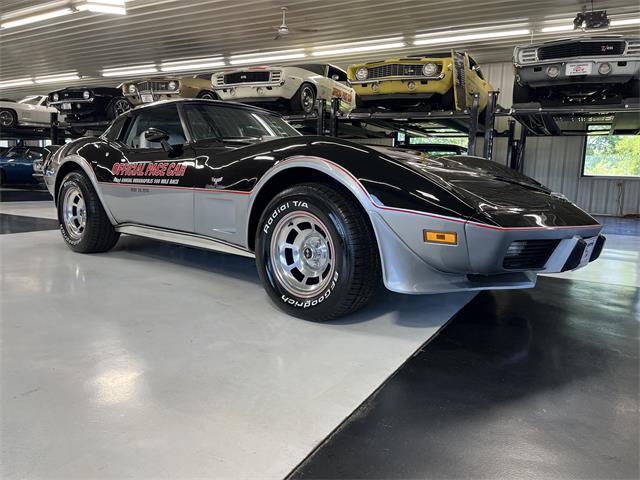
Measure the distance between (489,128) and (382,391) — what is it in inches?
213

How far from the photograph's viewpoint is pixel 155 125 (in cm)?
368

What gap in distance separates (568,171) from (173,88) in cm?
1068

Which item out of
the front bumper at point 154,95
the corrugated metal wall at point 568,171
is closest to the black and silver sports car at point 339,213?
the front bumper at point 154,95

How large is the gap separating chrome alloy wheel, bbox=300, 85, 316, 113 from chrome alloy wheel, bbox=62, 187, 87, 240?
3.93 meters

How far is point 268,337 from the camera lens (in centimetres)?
224

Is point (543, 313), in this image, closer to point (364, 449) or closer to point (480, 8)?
point (364, 449)

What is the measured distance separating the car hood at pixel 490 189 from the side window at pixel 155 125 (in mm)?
1666

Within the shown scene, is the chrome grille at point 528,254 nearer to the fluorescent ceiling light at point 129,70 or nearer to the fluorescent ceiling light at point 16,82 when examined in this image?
the fluorescent ceiling light at point 129,70

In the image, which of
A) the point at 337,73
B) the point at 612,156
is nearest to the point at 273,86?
the point at 337,73

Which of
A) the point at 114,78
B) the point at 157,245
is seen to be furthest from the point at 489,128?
the point at 114,78

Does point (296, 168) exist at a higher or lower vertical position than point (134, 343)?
higher

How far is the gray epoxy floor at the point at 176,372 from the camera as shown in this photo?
1.31 m

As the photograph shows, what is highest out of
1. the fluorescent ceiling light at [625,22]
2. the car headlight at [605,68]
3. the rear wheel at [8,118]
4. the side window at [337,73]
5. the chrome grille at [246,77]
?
the fluorescent ceiling light at [625,22]

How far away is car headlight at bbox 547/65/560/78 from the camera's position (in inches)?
203
